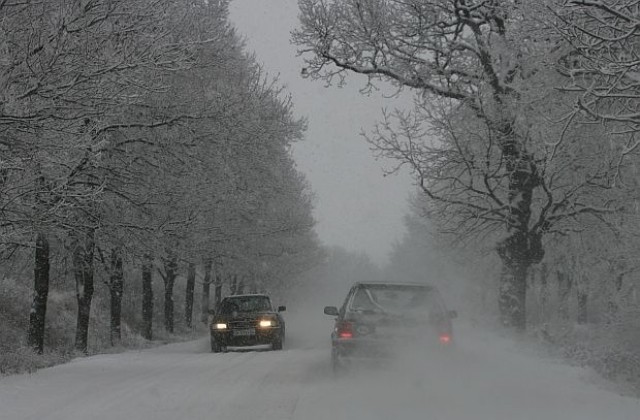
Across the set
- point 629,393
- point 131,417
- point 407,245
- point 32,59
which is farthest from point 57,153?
point 407,245

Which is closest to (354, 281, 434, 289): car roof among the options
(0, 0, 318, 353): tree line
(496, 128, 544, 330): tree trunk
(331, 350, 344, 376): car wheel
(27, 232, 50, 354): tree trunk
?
(331, 350, 344, 376): car wheel

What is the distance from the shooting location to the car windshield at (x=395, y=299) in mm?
9961

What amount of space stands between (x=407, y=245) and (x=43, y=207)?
244 ft

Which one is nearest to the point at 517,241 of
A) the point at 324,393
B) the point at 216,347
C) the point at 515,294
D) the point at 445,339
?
the point at 515,294

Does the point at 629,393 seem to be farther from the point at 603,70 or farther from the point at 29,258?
the point at 29,258

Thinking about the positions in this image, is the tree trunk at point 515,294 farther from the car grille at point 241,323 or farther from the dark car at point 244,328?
the car grille at point 241,323

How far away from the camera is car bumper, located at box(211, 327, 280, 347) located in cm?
1825

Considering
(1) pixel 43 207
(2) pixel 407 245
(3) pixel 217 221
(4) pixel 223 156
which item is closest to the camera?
(1) pixel 43 207

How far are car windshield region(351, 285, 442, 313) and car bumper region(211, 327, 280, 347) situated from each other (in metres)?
8.51

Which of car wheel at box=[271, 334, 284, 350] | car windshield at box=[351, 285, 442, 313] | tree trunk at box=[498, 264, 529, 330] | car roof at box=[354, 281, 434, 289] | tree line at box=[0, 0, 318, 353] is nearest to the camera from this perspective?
tree line at box=[0, 0, 318, 353]

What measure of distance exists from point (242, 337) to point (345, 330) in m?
8.87

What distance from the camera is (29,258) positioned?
53.8ft

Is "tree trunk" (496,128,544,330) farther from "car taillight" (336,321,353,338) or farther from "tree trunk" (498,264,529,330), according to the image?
"car taillight" (336,321,353,338)

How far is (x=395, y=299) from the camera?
10.2 meters
